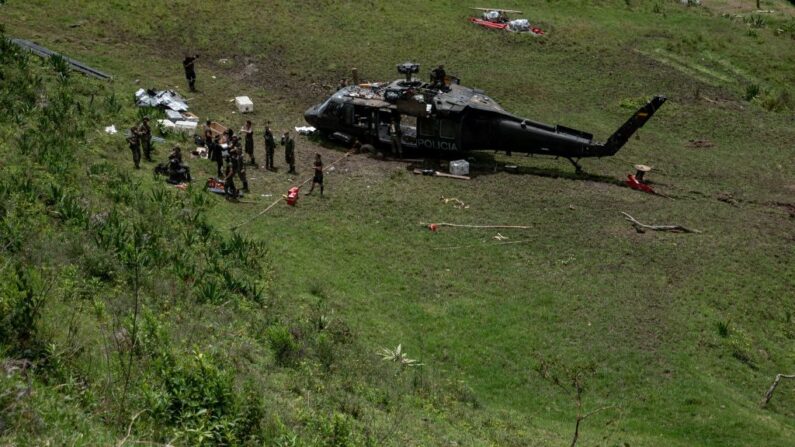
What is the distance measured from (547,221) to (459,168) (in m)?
4.63

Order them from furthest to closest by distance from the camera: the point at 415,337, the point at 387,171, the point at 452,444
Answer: the point at 387,171
the point at 415,337
the point at 452,444

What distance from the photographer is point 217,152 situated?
28.3 metres

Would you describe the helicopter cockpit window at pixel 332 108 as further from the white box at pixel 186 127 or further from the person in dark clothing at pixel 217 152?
the white box at pixel 186 127

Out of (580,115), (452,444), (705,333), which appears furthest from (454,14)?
(452,444)

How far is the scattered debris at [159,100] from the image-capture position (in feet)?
107

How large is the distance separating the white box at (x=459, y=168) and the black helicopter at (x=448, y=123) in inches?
33.8

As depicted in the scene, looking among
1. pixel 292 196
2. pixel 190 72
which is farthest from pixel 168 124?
pixel 292 196

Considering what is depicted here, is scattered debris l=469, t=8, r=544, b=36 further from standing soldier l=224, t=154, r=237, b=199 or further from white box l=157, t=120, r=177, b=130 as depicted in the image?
standing soldier l=224, t=154, r=237, b=199

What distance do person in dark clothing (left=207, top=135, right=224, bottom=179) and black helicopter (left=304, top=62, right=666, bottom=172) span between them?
480 centimetres

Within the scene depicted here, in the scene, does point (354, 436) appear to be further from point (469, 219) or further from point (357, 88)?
point (357, 88)

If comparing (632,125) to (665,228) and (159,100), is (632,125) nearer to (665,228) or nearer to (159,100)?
(665,228)

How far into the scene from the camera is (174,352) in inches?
555

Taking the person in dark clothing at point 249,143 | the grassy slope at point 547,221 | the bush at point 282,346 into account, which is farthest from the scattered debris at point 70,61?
the bush at point 282,346

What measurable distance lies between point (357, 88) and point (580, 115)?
1136 centimetres
